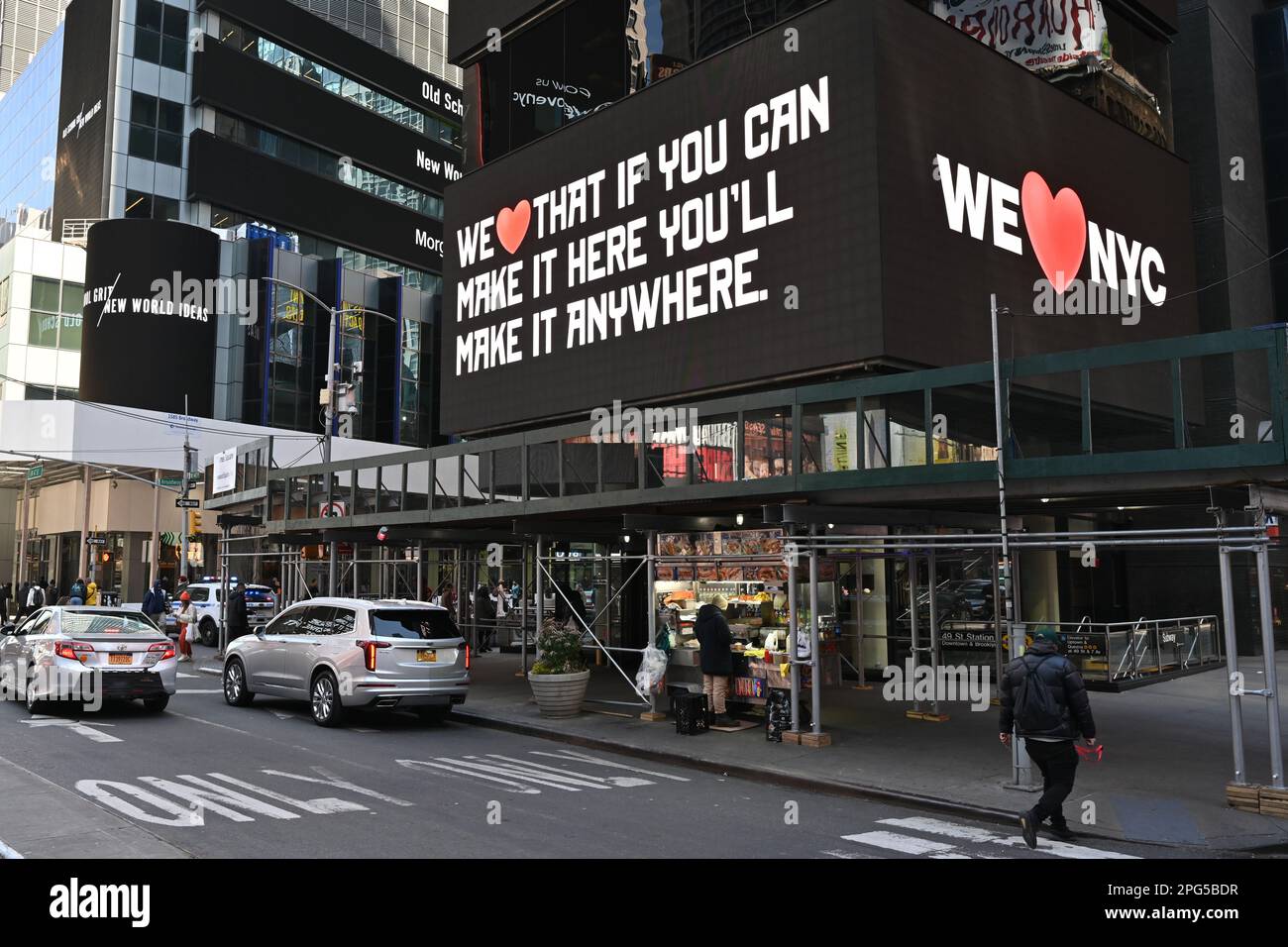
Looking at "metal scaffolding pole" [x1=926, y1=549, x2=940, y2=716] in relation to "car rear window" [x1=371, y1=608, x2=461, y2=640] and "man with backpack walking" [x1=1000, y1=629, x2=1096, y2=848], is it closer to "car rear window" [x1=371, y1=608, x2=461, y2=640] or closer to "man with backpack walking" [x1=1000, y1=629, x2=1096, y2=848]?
"man with backpack walking" [x1=1000, y1=629, x2=1096, y2=848]

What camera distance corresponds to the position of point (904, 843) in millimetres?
8539

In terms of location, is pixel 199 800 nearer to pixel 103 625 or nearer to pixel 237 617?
pixel 103 625

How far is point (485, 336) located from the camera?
85.1 ft

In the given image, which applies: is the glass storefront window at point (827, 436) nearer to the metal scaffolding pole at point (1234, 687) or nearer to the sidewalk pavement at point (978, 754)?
the sidewalk pavement at point (978, 754)

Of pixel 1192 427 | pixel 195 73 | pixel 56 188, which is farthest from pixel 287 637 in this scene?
pixel 56 188

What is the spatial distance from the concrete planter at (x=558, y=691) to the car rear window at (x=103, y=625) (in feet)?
19.2

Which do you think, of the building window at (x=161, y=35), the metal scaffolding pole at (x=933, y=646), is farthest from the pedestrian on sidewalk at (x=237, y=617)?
the building window at (x=161, y=35)

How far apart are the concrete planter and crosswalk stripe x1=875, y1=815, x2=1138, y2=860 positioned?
274 inches

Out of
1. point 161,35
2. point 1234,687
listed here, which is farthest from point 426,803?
point 161,35

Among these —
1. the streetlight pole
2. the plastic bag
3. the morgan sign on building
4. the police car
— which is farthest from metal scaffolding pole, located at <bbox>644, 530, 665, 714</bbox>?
the police car

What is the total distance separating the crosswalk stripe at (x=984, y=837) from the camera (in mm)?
8281

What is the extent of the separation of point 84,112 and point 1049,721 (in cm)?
6228

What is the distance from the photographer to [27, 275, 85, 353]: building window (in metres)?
53.0

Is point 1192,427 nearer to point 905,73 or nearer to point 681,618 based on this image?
point 905,73
